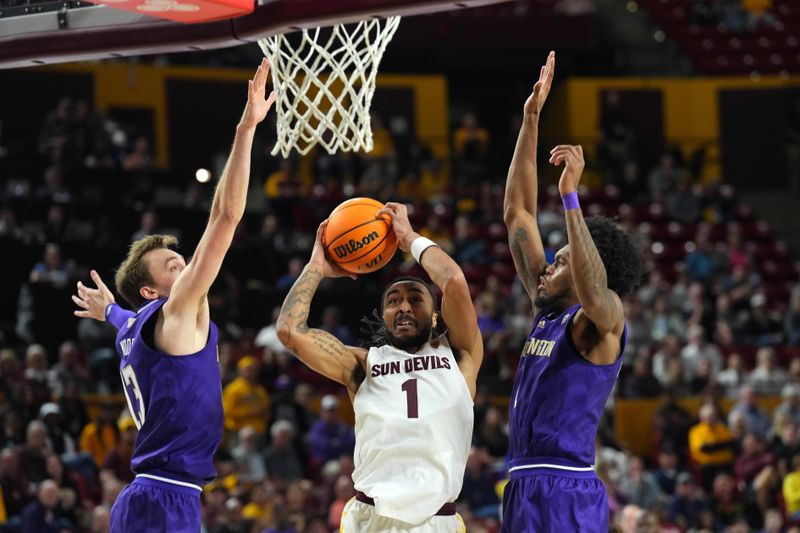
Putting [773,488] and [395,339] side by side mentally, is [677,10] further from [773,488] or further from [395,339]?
[395,339]

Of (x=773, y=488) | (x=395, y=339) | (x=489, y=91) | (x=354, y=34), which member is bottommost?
(x=773, y=488)

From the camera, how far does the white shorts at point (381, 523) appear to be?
231 inches

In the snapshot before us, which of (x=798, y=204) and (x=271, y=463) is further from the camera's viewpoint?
(x=798, y=204)

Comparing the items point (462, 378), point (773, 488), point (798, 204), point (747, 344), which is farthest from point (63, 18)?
point (798, 204)

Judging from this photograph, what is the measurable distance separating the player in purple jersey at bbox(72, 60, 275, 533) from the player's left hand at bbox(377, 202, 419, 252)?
826mm

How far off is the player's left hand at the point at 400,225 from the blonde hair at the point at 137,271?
102 cm

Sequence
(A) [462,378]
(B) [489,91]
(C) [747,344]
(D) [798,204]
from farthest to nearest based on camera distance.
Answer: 1. (B) [489,91]
2. (D) [798,204]
3. (C) [747,344]
4. (A) [462,378]

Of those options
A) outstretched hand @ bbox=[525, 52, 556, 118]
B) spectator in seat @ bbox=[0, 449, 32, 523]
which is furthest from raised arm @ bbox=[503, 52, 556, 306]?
spectator in seat @ bbox=[0, 449, 32, 523]

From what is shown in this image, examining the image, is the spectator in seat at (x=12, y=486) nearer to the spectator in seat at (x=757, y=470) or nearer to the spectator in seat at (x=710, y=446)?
the spectator in seat at (x=710, y=446)

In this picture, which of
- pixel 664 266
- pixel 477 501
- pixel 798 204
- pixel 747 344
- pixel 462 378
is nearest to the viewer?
pixel 462 378

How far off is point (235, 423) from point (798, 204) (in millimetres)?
13851

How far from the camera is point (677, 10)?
990 inches

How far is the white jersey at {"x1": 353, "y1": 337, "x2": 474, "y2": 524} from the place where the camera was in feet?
19.1

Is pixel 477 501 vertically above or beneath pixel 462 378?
beneath
